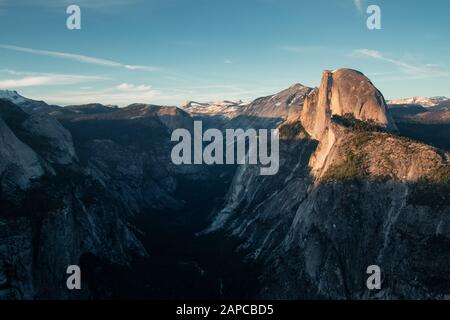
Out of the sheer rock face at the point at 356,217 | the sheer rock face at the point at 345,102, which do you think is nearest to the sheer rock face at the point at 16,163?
the sheer rock face at the point at 356,217

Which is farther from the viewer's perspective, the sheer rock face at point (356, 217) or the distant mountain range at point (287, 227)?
the distant mountain range at point (287, 227)

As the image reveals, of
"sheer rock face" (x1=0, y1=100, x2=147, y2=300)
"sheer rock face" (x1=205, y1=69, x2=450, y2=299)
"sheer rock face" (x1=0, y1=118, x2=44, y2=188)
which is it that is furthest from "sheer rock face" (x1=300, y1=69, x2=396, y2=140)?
"sheer rock face" (x1=0, y1=118, x2=44, y2=188)

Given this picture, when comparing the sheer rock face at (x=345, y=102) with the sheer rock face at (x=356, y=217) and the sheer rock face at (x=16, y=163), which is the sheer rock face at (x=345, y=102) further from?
the sheer rock face at (x=16, y=163)

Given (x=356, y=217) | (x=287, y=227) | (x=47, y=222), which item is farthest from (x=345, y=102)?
(x=47, y=222)

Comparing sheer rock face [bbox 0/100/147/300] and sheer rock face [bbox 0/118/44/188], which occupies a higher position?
sheer rock face [bbox 0/118/44/188]

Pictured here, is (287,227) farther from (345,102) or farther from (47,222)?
(47,222)

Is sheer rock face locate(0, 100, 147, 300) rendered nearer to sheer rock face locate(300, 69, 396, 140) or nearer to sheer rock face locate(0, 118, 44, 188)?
sheer rock face locate(0, 118, 44, 188)
